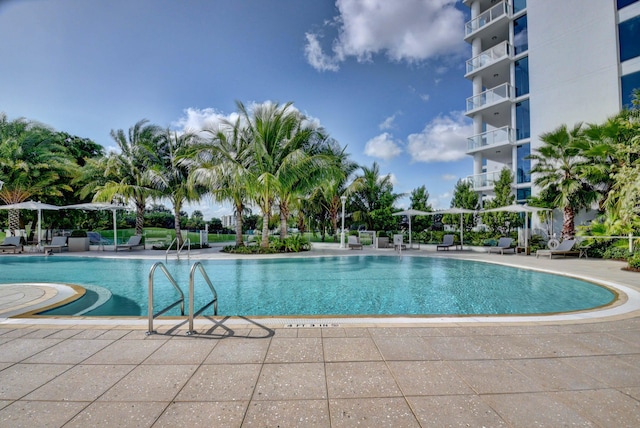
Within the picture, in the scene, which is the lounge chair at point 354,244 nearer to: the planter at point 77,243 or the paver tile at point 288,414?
the planter at point 77,243

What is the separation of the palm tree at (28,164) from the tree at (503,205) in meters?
25.6

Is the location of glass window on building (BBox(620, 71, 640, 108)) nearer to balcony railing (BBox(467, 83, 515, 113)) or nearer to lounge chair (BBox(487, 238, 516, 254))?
balcony railing (BBox(467, 83, 515, 113))

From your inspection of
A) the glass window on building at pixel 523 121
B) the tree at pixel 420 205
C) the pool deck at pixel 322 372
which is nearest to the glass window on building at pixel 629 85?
the glass window on building at pixel 523 121

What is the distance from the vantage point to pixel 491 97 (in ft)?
69.4

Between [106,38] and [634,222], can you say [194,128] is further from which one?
[634,222]

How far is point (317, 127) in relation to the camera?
17906 millimetres

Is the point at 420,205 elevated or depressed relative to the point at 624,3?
depressed

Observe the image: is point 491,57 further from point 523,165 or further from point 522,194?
point 522,194

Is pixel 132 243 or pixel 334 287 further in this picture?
pixel 132 243

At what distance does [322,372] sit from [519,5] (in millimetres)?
26557

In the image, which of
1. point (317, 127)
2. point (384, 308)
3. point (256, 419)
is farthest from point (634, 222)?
point (317, 127)

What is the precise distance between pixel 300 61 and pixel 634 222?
49.7 ft

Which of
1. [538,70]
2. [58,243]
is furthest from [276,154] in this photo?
[538,70]

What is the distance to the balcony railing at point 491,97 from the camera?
797 inches
